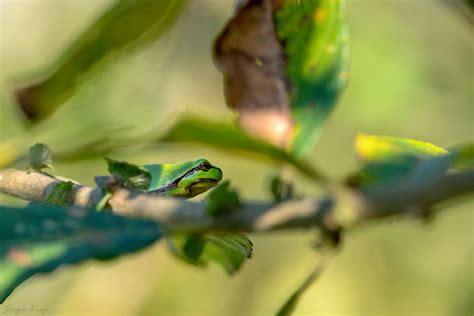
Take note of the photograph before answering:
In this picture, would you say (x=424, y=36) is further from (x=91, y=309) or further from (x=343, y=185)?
(x=343, y=185)

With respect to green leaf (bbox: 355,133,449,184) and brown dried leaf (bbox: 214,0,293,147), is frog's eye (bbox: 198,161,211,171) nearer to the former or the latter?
brown dried leaf (bbox: 214,0,293,147)

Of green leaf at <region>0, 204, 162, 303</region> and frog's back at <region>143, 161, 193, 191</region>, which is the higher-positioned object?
green leaf at <region>0, 204, 162, 303</region>

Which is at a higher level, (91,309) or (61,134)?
(61,134)

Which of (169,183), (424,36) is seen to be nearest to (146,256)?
(424,36)

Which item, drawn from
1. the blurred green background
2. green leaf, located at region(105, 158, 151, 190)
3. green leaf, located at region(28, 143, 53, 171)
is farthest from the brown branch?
the blurred green background

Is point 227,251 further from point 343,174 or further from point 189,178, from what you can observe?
point 343,174

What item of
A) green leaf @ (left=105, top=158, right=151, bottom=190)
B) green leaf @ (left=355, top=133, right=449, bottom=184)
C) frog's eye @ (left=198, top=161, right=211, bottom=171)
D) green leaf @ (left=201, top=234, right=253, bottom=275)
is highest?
green leaf @ (left=355, top=133, right=449, bottom=184)

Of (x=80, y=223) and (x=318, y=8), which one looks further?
(x=318, y=8)
